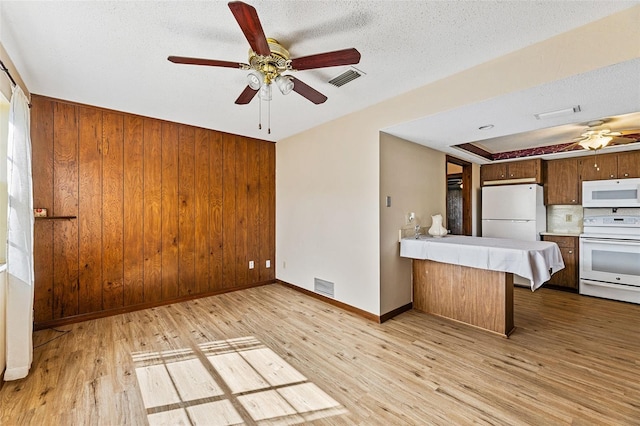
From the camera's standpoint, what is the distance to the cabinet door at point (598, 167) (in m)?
4.14

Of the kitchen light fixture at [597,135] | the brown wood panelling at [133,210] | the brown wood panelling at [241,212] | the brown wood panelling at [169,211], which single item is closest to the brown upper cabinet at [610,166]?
the kitchen light fixture at [597,135]

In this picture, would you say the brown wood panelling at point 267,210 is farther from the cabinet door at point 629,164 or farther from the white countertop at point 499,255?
the cabinet door at point 629,164

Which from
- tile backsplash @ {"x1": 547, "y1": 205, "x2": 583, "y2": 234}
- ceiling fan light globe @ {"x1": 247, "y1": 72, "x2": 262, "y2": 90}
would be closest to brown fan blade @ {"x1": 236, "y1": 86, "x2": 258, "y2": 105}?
ceiling fan light globe @ {"x1": 247, "y1": 72, "x2": 262, "y2": 90}

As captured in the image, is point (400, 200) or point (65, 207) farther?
point (400, 200)

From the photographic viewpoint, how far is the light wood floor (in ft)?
5.88

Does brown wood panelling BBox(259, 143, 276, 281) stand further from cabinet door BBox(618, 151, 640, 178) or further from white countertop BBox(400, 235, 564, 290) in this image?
cabinet door BBox(618, 151, 640, 178)

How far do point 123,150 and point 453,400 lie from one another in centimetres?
432

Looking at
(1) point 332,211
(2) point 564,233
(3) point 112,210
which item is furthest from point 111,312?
(2) point 564,233

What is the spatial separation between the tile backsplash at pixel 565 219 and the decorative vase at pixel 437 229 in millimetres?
2747

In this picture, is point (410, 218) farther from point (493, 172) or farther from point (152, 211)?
point (152, 211)

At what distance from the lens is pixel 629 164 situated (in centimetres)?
400

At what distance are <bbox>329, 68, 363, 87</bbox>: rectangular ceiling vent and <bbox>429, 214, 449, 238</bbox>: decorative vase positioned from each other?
218 cm

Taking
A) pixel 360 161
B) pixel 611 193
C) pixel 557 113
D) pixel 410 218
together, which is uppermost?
pixel 557 113

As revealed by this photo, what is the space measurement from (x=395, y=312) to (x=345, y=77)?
272cm
